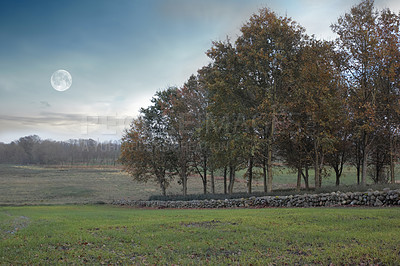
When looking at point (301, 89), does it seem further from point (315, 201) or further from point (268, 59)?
point (315, 201)

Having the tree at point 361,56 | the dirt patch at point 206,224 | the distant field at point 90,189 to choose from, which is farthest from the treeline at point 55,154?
the dirt patch at point 206,224

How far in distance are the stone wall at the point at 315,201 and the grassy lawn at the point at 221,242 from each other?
139 inches

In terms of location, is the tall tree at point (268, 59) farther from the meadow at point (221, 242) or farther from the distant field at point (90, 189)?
the meadow at point (221, 242)

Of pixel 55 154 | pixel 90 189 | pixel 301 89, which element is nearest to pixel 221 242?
pixel 301 89

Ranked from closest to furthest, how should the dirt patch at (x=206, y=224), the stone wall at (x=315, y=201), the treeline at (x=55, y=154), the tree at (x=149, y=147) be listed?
1. the dirt patch at (x=206, y=224)
2. the stone wall at (x=315, y=201)
3. the tree at (x=149, y=147)
4. the treeline at (x=55, y=154)

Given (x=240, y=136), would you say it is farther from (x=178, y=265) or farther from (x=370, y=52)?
(x=178, y=265)

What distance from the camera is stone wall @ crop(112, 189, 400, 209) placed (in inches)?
551

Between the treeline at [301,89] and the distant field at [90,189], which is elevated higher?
the treeline at [301,89]

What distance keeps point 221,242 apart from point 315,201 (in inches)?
406

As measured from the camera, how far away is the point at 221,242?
27.1 feet

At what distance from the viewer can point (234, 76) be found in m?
22.7

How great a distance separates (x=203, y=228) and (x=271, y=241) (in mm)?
2771

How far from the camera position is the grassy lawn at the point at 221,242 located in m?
6.83

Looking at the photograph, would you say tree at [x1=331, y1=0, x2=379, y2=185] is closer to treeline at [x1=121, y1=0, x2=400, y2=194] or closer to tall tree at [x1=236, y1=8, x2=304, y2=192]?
treeline at [x1=121, y1=0, x2=400, y2=194]
